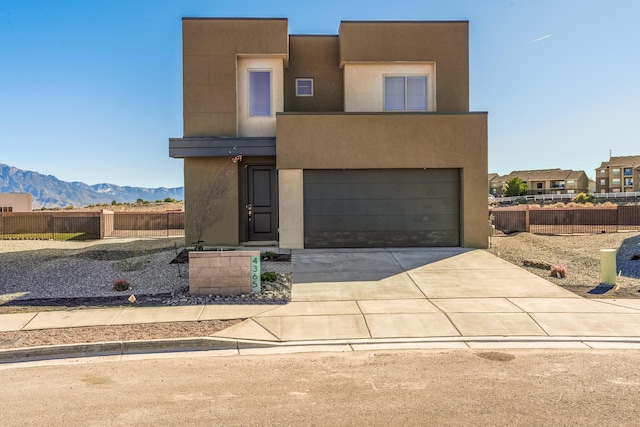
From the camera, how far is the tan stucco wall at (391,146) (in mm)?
15562

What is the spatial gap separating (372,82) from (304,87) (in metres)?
2.46

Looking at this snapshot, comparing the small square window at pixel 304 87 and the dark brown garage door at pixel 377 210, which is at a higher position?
the small square window at pixel 304 87

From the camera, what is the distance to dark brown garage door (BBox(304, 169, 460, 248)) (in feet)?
51.6

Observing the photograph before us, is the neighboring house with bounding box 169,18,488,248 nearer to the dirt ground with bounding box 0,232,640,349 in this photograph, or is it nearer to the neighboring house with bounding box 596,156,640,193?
the dirt ground with bounding box 0,232,640,349

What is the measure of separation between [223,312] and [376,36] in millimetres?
11713

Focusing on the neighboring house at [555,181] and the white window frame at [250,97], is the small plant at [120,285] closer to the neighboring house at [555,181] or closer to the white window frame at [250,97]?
the white window frame at [250,97]

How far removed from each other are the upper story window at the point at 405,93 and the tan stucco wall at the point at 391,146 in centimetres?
167

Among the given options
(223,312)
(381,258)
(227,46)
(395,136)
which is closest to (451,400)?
(223,312)

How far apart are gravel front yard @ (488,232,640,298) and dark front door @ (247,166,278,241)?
7.24 metres

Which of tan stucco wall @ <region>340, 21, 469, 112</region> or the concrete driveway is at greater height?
tan stucco wall @ <region>340, 21, 469, 112</region>

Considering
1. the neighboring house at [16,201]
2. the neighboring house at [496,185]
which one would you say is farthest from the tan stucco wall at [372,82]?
the neighboring house at [496,185]

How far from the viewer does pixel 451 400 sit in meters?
5.17

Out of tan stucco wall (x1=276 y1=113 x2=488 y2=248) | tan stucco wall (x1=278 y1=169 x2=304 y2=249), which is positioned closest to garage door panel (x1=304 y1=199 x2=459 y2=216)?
tan stucco wall (x1=278 y1=169 x2=304 y2=249)

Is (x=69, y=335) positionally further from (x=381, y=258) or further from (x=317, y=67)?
(x=317, y=67)
